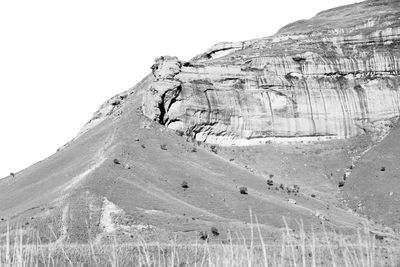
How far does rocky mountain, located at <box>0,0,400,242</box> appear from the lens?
61.4 metres

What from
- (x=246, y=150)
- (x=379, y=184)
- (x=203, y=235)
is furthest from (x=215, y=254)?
(x=246, y=150)

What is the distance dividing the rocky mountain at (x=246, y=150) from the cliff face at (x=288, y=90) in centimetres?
18

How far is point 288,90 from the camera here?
322 ft

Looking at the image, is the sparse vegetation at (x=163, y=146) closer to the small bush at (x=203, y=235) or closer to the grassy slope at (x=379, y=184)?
the small bush at (x=203, y=235)

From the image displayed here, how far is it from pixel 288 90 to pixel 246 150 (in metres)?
14.0

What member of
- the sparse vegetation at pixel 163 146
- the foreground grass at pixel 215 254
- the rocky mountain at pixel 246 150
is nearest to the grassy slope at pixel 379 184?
the rocky mountain at pixel 246 150

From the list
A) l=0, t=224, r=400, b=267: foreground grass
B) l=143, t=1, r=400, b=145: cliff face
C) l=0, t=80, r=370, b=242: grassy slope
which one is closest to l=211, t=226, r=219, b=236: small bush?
l=0, t=80, r=370, b=242: grassy slope

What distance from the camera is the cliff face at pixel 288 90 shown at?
301 feet

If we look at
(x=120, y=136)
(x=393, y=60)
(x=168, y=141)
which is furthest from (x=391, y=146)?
(x=120, y=136)

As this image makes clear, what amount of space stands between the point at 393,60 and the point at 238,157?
111 feet

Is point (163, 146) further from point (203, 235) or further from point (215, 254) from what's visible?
point (215, 254)

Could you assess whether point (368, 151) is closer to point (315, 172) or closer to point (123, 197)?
point (315, 172)

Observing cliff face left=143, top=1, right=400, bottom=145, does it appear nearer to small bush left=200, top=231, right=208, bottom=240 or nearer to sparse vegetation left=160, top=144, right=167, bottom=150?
sparse vegetation left=160, top=144, right=167, bottom=150

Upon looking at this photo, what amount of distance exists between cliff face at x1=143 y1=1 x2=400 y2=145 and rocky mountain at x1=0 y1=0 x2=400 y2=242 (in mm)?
183
